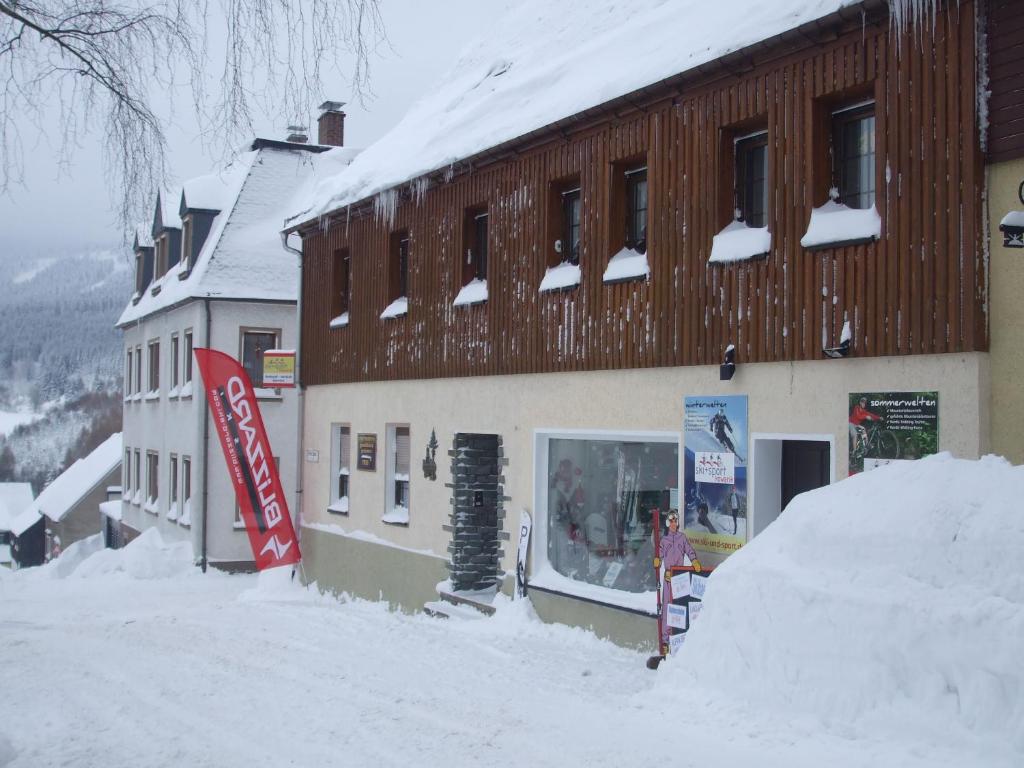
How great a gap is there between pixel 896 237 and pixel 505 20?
38.7 feet

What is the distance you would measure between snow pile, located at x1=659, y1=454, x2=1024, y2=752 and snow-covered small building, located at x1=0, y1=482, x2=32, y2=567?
6806 cm

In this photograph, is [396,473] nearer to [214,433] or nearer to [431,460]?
[431,460]

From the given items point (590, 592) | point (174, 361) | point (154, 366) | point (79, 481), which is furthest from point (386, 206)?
point (79, 481)

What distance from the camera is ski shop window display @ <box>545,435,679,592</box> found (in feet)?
36.8

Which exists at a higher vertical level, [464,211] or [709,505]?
[464,211]

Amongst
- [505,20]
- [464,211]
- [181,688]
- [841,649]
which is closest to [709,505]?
Answer: [841,649]

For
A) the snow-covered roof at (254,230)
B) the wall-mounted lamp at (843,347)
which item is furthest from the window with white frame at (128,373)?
the wall-mounted lamp at (843,347)

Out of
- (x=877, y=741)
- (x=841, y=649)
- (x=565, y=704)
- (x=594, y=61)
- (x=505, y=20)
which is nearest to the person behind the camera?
(x=877, y=741)

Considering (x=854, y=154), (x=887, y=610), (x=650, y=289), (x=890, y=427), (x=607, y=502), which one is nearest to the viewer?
(x=887, y=610)

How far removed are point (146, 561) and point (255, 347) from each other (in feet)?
17.9

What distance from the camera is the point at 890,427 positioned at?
28.0 ft

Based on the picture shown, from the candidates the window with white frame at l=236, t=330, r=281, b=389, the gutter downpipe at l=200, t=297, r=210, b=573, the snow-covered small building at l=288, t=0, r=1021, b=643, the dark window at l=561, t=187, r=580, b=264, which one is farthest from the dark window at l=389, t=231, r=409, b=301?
the gutter downpipe at l=200, t=297, r=210, b=573

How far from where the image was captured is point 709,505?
10188 mm

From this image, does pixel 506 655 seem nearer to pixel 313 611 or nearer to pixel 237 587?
pixel 313 611
